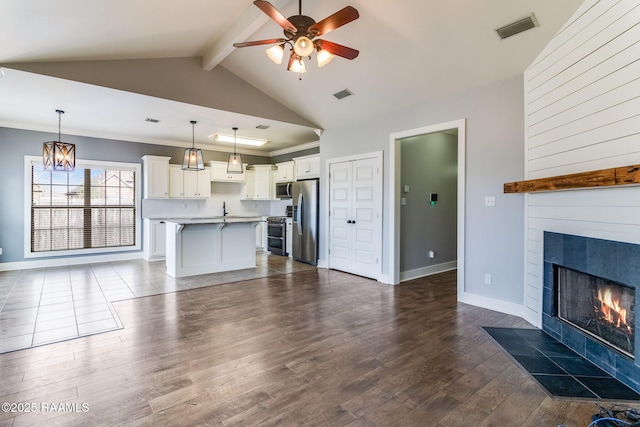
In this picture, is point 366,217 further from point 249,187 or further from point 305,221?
point 249,187

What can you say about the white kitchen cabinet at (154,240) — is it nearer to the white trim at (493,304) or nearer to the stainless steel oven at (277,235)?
the stainless steel oven at (277,235)

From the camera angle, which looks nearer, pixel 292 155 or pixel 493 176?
pixel 493 176

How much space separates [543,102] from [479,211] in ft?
4.34

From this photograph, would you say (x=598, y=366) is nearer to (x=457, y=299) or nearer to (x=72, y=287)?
(x=457, y=299)

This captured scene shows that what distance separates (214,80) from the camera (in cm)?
459

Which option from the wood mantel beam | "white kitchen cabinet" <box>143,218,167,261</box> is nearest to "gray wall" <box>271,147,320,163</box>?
"white kitchen cabinet" <box>143,218,167,261</box>

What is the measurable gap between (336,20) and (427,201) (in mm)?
3738

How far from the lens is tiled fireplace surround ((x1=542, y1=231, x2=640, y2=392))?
211 centimetres

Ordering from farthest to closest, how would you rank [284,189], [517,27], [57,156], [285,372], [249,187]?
1. [249,187]
2. [284,189]
3. [57,156]
4. [517,27]
5. [285,372]

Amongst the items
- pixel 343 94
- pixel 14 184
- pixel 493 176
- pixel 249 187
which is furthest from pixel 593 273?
pixel 14 184

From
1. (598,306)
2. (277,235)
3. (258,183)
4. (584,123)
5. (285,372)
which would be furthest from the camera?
(258,183)

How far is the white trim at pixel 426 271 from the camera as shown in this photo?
508 centimetres

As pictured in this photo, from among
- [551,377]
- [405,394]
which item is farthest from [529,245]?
[405,394]

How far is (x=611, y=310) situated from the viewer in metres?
2.35
